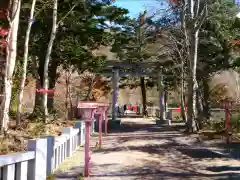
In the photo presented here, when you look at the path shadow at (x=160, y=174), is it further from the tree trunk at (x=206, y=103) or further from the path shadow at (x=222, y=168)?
the tree trunk at (x=206, y=103)

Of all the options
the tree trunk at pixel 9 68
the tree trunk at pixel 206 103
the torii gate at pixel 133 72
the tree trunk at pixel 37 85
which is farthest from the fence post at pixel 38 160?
the torii gate at pixel 133 72

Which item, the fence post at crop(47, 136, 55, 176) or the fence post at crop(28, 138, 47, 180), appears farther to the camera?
the fence post at crop(47, 136, 55, 176)

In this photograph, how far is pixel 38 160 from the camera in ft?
16.8

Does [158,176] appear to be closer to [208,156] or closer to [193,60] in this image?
[208,156]

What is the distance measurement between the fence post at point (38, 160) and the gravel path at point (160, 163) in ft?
3.52

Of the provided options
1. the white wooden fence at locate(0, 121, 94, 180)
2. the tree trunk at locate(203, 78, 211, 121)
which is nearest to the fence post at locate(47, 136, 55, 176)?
the white wooden fence at locate(0, 121, 94, 180)

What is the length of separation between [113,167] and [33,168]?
2.34m

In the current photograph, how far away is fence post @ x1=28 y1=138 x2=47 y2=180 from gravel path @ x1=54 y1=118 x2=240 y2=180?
3.52 ft

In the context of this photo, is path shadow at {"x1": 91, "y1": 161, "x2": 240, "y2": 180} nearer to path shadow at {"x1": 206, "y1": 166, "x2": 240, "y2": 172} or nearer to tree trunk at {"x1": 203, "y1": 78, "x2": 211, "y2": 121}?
path shadow at {"x1": 206, "y1": 166, "x2": 240, "y2": 172}

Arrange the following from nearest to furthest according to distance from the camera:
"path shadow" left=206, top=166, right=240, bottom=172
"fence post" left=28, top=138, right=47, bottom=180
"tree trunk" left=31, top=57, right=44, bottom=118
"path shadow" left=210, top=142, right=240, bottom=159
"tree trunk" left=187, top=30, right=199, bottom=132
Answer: "fence post" left=28, top=138, right=47, bottom=180, "path shadow" left=206, top=166, right=240, bottom=172, "path shadow" left=210, top=142, right=240, bottom=159, "tree trunk" left=31, top=57, right=44, bottom=118, "tree trunk" left=187, top=30, right=199, bottom=132

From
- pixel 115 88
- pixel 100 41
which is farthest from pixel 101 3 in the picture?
pixel 115 88

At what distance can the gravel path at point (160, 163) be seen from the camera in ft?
20.7

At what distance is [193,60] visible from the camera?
45.6 feet

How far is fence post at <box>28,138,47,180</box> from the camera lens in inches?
197
